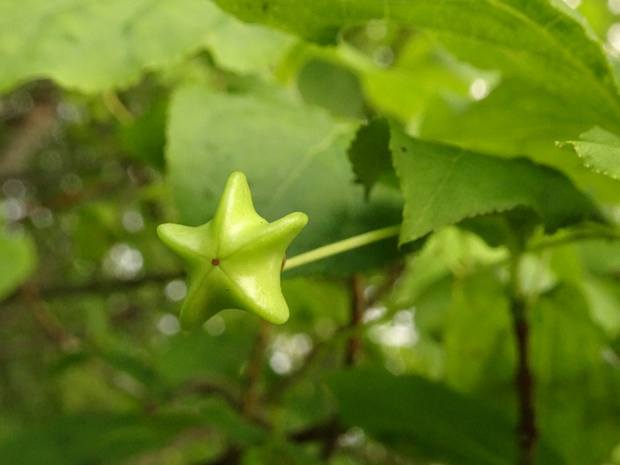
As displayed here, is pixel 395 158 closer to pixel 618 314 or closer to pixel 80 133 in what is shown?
pixel 618 314

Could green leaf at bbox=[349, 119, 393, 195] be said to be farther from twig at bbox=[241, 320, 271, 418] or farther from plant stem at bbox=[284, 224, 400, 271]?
twig at bbox=[241, 320, 271, 418]

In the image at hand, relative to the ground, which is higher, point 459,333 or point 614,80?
point 614,80

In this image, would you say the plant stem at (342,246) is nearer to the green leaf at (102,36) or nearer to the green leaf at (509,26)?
the green leaf at (509,26)

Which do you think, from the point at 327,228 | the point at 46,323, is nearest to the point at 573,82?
the point at 327,228

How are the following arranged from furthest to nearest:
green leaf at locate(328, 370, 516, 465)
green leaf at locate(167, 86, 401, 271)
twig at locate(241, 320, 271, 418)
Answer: twig at locate(241, 320, 271, 418) → green leaf at locate(328, 370, 516, 465) → green leaf at locate(167, 86, 401, 271)

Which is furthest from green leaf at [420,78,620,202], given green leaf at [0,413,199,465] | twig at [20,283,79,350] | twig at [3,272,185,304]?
twig at [20,283,79,350]

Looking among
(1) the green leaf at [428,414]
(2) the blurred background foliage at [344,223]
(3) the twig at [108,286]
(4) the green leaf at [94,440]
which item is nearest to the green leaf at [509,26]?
(2) the blurred background foliage at [344,223]

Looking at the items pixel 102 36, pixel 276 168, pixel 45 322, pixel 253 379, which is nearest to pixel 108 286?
pixel 45 322
